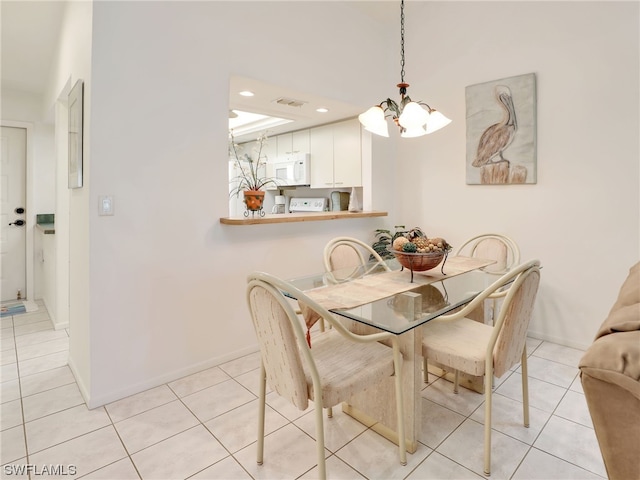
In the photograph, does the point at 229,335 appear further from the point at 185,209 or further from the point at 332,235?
the point at 332,235

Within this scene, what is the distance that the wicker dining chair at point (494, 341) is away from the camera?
1464mm

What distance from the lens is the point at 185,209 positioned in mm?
2322

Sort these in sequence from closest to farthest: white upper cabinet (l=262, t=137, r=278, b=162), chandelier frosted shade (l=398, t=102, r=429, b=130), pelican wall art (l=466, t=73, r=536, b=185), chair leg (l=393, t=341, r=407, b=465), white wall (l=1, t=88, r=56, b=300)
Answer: chair leg (l=393, t=341, r=407, b=465) → chandelier frosted shade (l=398, t=102, r=429, b=130) → pelican wall art (l=466, t=73, r=536, b=185) → white wall (l=1, t=88, r=56, b=300) → white upper cabinet (l=262, t=137, r=278, b=162)

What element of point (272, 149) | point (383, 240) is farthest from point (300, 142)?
point (383, 240)

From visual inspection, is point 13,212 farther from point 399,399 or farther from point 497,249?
point 497,249

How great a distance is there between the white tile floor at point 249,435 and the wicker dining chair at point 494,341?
0.63 ft

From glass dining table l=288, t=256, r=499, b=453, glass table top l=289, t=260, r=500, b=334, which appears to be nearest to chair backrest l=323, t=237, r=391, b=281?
glass table top l=289, t=260, r=500, b=334

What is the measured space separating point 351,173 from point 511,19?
192cm

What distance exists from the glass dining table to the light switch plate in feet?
3.70

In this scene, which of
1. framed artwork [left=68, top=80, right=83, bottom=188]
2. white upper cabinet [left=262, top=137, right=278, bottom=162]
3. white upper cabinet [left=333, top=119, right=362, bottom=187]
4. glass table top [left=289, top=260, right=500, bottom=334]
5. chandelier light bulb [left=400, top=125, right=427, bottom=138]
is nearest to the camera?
glass table top [left=289, top=260, right=500, bottom=334]

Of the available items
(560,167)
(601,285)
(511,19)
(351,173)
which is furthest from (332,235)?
(511,19)

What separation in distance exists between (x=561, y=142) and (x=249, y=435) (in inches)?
115

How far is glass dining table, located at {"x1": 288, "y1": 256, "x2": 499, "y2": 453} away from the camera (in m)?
1.48

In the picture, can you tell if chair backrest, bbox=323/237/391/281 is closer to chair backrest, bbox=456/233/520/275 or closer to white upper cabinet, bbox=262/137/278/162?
chair backrest, bbox=456/233/520/275
